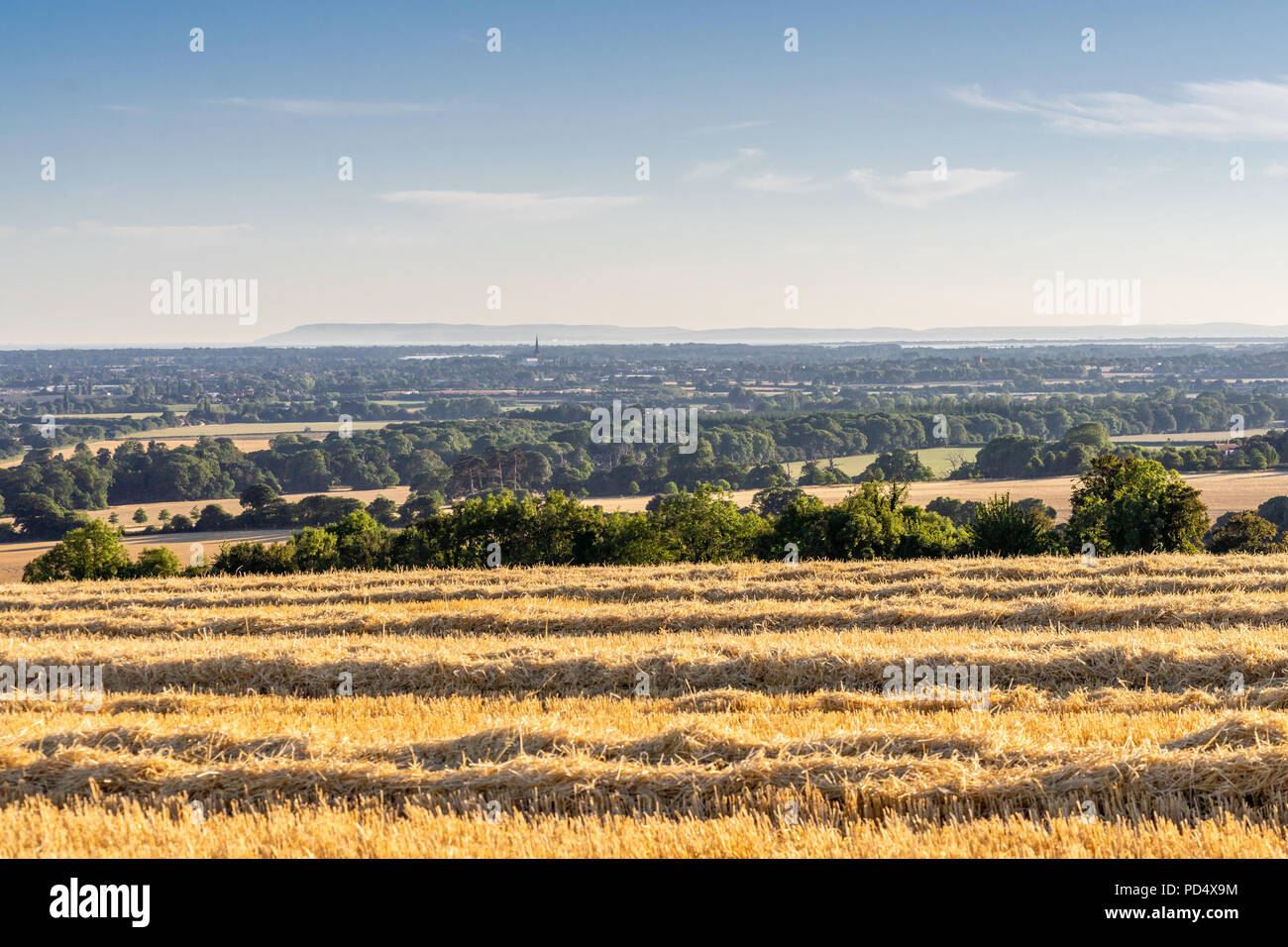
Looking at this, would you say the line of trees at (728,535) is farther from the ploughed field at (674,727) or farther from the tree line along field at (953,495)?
the tree line along field at (953,495)

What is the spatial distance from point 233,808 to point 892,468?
103 m

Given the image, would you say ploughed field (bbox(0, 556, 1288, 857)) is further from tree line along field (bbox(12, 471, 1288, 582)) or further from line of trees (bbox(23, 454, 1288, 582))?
tree line along field (bbox(12, 471, 1288, 582))

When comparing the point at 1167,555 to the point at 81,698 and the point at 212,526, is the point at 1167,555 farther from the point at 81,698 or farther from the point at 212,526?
the point at 212,526

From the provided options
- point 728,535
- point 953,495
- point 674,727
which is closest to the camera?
→ point 674,727

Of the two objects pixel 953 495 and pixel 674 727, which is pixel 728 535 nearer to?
pixel 674 727

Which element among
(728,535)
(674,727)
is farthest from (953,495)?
(674,727)

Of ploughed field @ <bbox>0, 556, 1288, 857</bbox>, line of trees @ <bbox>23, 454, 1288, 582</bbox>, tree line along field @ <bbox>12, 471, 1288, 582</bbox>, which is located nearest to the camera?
ploughed field @ <bbox>0, 556, 1288, 857</bbox>

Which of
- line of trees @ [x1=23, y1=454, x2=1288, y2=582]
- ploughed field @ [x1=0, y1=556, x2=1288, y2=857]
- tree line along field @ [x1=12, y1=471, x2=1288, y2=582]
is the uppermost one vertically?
ploughed field @ [x1=0, y1=556, x2=1288, y2=857]

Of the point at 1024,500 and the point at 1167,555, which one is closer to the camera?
the point at 1167,555

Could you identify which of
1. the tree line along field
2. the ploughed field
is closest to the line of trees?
the ploughed field

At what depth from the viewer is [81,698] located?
12773 mm

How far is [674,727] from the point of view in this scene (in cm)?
938

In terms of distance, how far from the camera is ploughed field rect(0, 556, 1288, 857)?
7129 millimetres

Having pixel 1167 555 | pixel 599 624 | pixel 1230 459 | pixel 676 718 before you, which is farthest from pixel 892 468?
pixel 676 718
